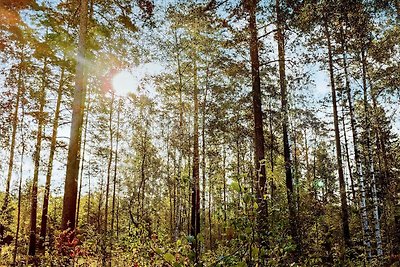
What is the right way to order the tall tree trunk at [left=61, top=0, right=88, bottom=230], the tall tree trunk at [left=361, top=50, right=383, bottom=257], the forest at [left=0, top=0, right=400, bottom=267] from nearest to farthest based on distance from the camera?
the forest at [left=0, top=0, right=400, bottom=267] < the tall tree trunk at [left=61, top=0, right=88, bottom=230] < the tall tree trunk at [left=361, top=50, right=383, bottom=257]

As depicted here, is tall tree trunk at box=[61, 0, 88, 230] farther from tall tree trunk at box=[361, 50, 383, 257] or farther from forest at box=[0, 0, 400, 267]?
tall tree trunk at box=[361, 50, 383, 257]

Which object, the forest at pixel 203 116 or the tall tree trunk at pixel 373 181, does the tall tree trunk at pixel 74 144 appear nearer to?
the forest at pixel 203 116

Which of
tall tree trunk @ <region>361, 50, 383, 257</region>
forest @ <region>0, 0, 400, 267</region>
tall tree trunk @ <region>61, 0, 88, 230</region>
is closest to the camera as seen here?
forest @ <region>0, 0, 400, 267</region>

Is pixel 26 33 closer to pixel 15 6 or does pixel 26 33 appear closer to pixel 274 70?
pixel 15 6

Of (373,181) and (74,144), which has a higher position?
(74,144)

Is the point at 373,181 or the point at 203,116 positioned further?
the point at 203,116

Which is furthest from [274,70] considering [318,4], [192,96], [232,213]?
[232,213]

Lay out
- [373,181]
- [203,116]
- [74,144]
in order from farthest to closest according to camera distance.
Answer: [203,116]
[373,181]
[74,144]

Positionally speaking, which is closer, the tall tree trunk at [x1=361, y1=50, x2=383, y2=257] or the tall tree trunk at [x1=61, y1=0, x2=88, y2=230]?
the tall tree trunk at [x1=61, y1=0, x2=88, y2=230]

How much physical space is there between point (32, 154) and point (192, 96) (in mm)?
9183

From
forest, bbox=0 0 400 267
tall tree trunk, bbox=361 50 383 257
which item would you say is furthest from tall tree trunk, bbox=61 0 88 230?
tall tree trunk, bbox=361 50 383 257

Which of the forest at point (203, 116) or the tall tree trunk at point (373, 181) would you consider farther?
the tall tree trunk at point (373, 181)

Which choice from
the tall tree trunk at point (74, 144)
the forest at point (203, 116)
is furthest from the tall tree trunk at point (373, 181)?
the tall tree trunk at point (74, 144)

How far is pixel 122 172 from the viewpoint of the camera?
85.9 feet
